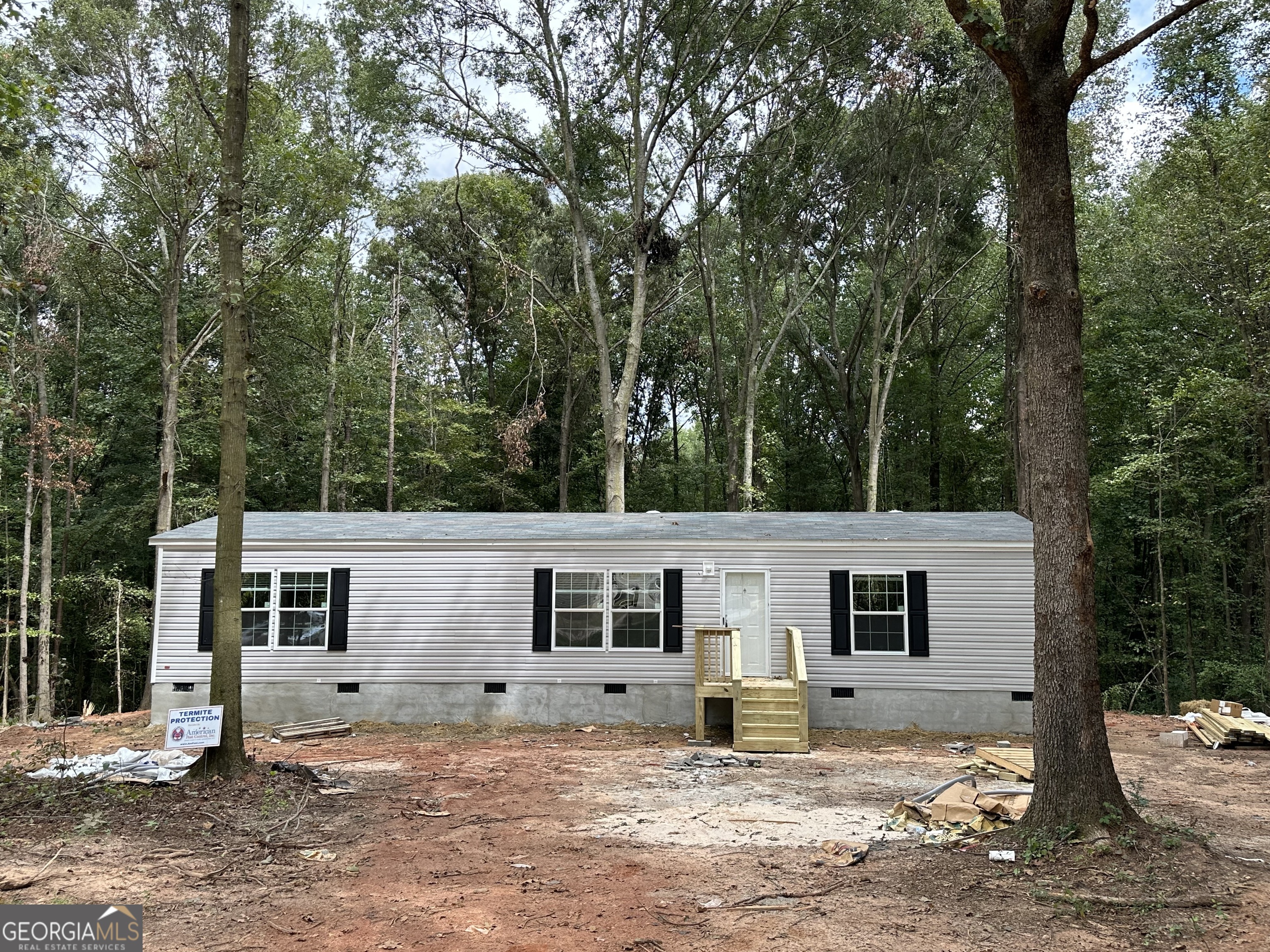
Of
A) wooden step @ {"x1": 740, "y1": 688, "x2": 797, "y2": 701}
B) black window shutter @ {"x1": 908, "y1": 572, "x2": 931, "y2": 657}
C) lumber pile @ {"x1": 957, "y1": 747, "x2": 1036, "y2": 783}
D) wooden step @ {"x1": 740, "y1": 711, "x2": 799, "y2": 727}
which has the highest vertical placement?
black window shutter @ {"x1": 908, "y1": 572, "x2": 931, "y2": 657}

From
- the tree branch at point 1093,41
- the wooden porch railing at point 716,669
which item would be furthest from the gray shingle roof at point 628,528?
the tree branch at point 1093,41

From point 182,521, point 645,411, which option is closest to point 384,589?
point 182,521

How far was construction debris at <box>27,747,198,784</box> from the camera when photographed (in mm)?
7844

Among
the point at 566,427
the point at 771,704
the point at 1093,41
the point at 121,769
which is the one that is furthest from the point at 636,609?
the point at 566,427

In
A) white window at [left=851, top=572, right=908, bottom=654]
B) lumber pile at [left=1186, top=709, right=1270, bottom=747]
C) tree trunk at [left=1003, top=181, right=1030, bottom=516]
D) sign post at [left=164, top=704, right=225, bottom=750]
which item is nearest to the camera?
sign post at [left=164, top=704, right=225, bottom=750]

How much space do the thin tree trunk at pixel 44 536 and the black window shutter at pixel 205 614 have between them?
6.98m

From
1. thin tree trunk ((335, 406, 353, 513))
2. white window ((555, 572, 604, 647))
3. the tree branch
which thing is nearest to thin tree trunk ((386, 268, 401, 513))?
thin tree trunk ((335, 406, 353, 513))

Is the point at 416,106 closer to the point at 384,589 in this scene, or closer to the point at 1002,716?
the point at 384,589

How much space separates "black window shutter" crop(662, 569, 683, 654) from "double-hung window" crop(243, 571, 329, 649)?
214 inches

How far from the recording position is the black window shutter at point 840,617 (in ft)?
41.9

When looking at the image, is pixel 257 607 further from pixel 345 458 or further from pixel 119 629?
pixel 345 458

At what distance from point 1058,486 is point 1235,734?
789 centimetres

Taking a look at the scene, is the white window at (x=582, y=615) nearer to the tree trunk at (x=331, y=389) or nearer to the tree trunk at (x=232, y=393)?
the tree trunk at (x=232, y=393)

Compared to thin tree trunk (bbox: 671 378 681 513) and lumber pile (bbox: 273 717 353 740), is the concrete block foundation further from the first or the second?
thin tree trunk (bbox: 671 378 681 513)
